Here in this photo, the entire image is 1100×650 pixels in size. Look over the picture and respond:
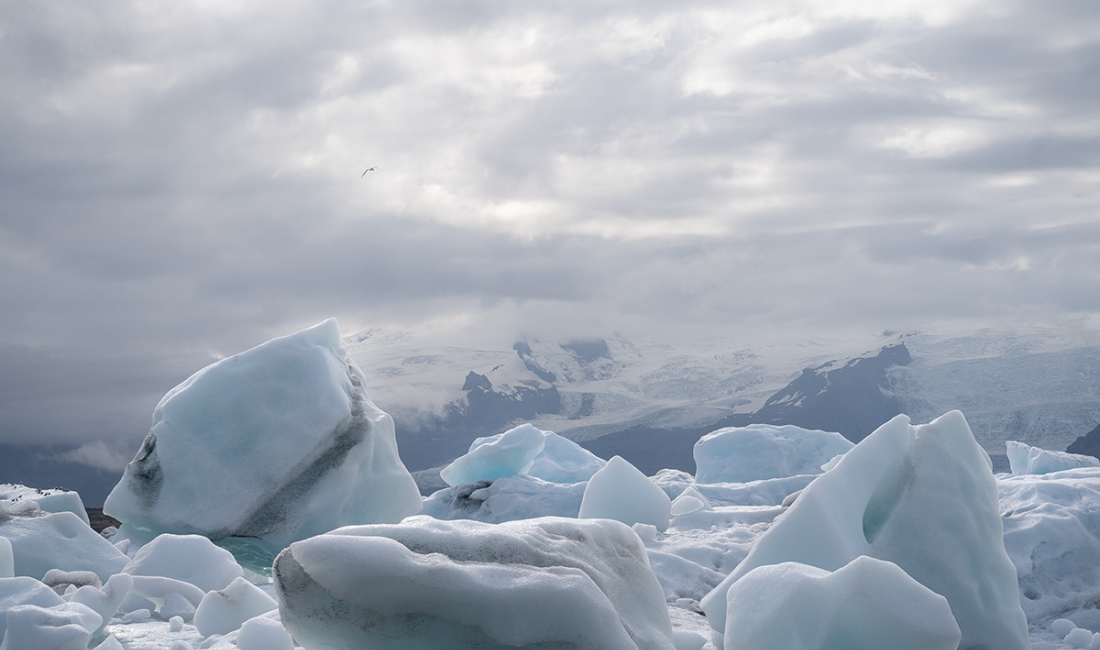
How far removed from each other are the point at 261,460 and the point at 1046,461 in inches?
497

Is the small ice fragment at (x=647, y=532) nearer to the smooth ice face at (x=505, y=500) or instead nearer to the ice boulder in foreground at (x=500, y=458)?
the smooth ice face at (x=505, y=500)

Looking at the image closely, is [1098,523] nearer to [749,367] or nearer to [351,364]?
[351,364]

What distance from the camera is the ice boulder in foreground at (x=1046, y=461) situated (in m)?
13.1

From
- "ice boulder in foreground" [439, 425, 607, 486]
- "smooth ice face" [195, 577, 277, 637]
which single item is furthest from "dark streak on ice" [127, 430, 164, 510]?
"ice boulder in foreground" [439, 425, 607, 486]

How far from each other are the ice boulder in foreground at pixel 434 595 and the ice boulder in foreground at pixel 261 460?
5.05m

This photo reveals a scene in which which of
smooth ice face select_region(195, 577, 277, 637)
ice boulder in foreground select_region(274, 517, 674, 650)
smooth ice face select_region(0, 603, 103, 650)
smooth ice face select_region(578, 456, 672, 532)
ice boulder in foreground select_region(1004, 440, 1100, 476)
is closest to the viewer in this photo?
ice boulder in foreground select_region(274, 517, 674, 650)

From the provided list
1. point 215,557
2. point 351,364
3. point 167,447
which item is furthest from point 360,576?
point 351,364

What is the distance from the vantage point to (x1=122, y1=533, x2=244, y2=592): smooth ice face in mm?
5297

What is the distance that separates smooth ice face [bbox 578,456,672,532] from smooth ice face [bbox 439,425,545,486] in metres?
5.70

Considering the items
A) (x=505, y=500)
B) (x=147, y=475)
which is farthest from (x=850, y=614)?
→ (x=505, y=500)

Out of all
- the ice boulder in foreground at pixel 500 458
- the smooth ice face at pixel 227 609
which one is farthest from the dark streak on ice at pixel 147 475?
the ice boulder in foreground at pixel 500 458

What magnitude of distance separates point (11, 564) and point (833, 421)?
119920 millimetres

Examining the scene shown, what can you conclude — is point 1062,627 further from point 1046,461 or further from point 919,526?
point 1046,461

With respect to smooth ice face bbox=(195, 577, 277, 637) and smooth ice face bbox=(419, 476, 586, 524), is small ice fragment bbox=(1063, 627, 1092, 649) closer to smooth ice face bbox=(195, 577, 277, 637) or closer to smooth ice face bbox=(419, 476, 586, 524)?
smooth ice face bbox=(195, 577, 277, 637)
